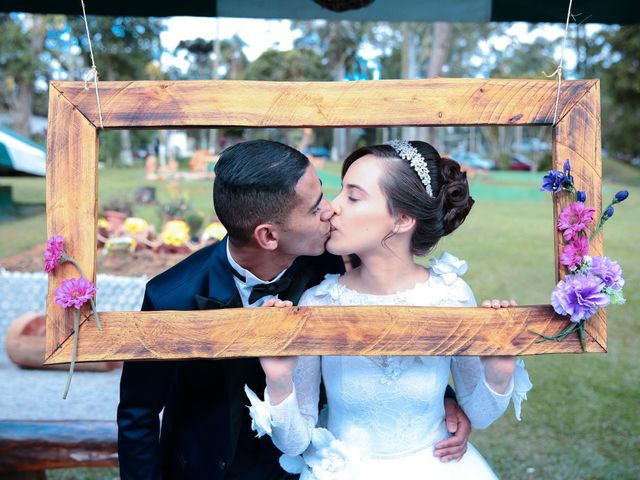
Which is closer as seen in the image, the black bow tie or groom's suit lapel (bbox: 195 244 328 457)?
groom's suit lapel (bbox: 195 244 328 457)

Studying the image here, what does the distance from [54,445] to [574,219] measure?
9.96ft

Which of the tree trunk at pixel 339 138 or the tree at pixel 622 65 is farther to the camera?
the tree trunk at pixel 339 138

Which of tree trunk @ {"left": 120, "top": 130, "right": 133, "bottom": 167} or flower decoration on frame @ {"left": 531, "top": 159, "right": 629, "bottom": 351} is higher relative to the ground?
flower decoration on frame @ {"left": 531, "top": 159, "right": 629, "bottom": 351}

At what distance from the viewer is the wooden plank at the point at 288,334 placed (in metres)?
1.94

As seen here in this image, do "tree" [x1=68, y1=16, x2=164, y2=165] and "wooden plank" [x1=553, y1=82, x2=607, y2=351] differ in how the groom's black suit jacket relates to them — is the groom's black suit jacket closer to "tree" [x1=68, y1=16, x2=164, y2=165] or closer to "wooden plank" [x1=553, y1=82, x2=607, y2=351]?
"wooden plank" [x1=553, y1=82, x2=607, y2=351]

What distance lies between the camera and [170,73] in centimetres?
3859

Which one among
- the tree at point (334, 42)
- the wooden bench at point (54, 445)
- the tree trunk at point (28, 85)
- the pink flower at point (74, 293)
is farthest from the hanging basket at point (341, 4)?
the tree at point (334, 42)

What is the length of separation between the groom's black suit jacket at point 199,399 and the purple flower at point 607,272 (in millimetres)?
996

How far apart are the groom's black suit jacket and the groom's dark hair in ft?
0.82

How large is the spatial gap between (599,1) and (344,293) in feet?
6.46

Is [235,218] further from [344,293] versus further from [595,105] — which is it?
[595,105]

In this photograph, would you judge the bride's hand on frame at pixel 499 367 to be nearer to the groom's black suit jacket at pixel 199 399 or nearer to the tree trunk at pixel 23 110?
the groom's black suit jacket at pixel 199 399

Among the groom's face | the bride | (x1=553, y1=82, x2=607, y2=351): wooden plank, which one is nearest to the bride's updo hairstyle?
the bride

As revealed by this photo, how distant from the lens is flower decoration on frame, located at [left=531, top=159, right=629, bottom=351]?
75.2 inches
